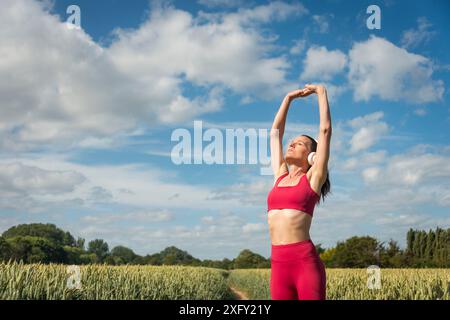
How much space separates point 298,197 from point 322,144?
1.56 ft

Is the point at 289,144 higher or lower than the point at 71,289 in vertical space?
higher

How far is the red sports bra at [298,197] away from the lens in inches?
150

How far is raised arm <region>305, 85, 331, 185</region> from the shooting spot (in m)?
3.85

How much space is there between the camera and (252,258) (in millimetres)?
61906

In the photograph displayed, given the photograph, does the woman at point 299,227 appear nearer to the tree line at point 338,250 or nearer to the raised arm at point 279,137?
the raised arm at point 279,137

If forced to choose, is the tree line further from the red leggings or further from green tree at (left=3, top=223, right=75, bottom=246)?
the red leggings

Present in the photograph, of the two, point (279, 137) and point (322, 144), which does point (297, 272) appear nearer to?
point (322, 144)

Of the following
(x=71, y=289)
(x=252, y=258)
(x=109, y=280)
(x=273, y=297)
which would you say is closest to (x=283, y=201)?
(x=273, y=297)

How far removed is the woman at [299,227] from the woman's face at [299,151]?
13 millimetres

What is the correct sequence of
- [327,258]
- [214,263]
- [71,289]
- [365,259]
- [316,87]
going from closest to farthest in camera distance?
1. [316,87]
2. [71,289]
3. [365,259]
4. [214,263]
5. [327,258]

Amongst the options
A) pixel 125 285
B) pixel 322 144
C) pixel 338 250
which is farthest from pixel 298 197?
pixel 338 250

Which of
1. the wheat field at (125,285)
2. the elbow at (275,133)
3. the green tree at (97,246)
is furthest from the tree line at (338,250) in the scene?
the elbow at (275,133)
